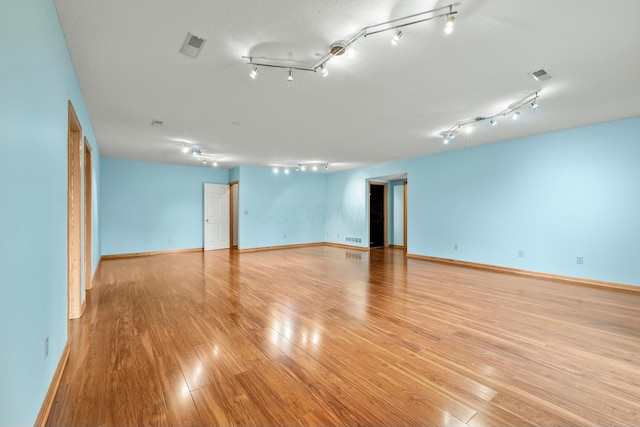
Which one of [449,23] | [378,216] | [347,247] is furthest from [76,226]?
[378,216]

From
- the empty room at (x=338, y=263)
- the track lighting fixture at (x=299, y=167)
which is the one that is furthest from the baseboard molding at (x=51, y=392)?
the track lighting fixture at (x=299, y=167)

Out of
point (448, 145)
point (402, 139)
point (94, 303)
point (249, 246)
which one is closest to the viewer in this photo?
point (94, 303)

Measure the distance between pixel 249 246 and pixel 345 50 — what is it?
691 cm

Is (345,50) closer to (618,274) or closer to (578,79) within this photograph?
(578,79)

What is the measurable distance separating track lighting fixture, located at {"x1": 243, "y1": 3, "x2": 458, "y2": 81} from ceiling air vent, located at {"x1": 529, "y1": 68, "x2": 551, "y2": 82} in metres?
1.50

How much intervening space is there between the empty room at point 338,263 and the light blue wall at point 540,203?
0.03 m

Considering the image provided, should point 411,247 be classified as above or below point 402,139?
below

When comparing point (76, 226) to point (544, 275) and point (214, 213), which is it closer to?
point (214, 213)

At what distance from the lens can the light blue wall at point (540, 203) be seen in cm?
428

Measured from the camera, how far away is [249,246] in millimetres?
8383

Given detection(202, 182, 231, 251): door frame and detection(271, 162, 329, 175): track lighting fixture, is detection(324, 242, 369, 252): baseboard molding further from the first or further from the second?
detection(202, 182, 231, 251): door frame

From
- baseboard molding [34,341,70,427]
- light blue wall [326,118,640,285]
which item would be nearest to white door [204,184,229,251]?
light blue wall [326,118,640,285]

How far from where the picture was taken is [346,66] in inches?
105

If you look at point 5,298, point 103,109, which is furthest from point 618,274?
point 103,109
